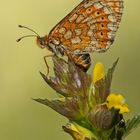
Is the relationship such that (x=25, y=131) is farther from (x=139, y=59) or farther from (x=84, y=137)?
(x=84, y=137)

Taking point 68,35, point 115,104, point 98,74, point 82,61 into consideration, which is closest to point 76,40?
point 68,35

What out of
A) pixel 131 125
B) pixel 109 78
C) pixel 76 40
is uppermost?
pixel 76 40

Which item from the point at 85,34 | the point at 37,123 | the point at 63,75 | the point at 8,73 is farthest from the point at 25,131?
the point at 63,75

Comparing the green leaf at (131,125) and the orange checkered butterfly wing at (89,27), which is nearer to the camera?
the green leaf at (131,125)

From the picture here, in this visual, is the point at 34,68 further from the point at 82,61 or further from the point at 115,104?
the point at 115,104

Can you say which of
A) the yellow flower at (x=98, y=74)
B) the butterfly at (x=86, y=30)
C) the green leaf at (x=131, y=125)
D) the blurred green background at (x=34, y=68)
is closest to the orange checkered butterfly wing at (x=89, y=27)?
the butterfly at (x=86, y=30)

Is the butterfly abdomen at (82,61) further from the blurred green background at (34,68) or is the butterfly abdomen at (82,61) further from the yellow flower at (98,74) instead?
the blurred green background at (34,68)
